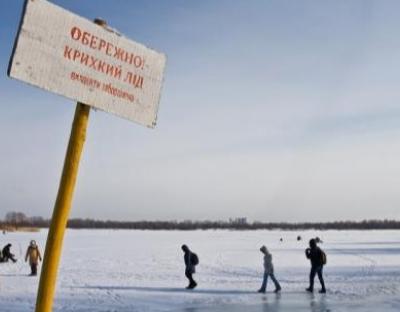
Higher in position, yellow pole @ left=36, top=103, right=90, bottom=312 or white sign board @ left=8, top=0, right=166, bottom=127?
white sign board @ left=8, top=0, right=166, bottom=127

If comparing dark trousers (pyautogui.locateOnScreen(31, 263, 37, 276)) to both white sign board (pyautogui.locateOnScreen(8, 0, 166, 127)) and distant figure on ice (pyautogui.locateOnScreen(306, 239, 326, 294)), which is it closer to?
distant figure on ice (pyautogui.locateOnScreen(306, 239, 326, 294))

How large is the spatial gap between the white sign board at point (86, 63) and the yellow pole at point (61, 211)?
18cm

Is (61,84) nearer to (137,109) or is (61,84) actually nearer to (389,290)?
(137,109)

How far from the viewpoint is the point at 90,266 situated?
22688 mm

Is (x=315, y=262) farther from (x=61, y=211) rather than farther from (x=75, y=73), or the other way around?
(x=75, y=73)

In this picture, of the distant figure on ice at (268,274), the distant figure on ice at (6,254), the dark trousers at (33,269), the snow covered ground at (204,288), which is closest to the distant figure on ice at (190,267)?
the snow covered ground at (204,288)

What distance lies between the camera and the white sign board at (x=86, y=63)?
2383mm

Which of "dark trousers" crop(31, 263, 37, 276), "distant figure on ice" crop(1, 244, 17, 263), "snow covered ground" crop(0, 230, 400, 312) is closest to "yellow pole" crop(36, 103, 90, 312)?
"snow covered ground" crop(0, 230, 400, 312)

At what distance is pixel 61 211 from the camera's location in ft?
8.63

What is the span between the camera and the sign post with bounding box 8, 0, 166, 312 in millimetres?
2395

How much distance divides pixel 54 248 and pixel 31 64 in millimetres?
912

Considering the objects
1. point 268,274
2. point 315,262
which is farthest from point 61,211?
point 315,262

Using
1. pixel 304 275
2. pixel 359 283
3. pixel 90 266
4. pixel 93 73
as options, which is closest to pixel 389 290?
pixel 359 283

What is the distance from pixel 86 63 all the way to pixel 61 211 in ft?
2.51
